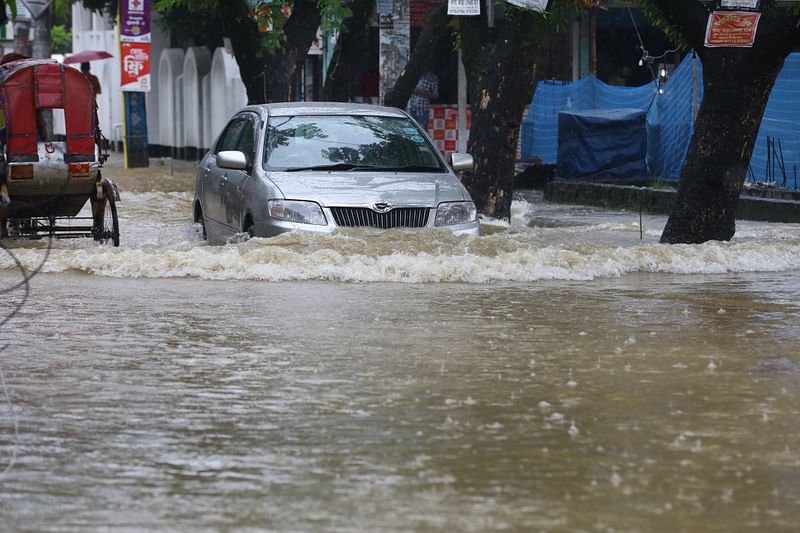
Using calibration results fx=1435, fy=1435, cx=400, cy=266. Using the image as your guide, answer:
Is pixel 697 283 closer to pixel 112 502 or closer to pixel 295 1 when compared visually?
pixel 112 502

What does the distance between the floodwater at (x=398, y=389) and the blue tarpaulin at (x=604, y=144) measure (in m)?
13.3

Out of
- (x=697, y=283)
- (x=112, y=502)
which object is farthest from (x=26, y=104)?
(x=112, y=502)

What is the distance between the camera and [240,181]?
12.6m

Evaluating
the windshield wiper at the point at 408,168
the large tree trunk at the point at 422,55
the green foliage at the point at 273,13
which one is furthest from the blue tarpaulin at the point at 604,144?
the windshield wiper at the point at 408,168

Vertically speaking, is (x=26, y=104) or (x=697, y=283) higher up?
(x=26, y=104)

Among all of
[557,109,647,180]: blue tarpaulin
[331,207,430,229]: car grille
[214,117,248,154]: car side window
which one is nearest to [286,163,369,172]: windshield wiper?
[331,207,430,229]: car grille

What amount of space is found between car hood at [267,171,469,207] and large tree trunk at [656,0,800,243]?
2.81m

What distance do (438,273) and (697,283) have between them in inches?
82.6

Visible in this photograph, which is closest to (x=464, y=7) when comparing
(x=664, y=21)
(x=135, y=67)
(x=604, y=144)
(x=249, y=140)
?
(x=664, y=21)

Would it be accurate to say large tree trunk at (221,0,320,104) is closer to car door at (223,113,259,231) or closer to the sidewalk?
the sidewalk

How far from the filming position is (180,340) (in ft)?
Result: 27.8

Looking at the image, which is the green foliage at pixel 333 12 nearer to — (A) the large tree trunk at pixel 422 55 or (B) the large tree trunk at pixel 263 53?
(B) the large tree trunk at pixel 263 53

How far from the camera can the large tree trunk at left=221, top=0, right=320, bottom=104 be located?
25.0 meters

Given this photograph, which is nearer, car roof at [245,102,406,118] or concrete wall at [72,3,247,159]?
car roof at [245,102,406,118]
